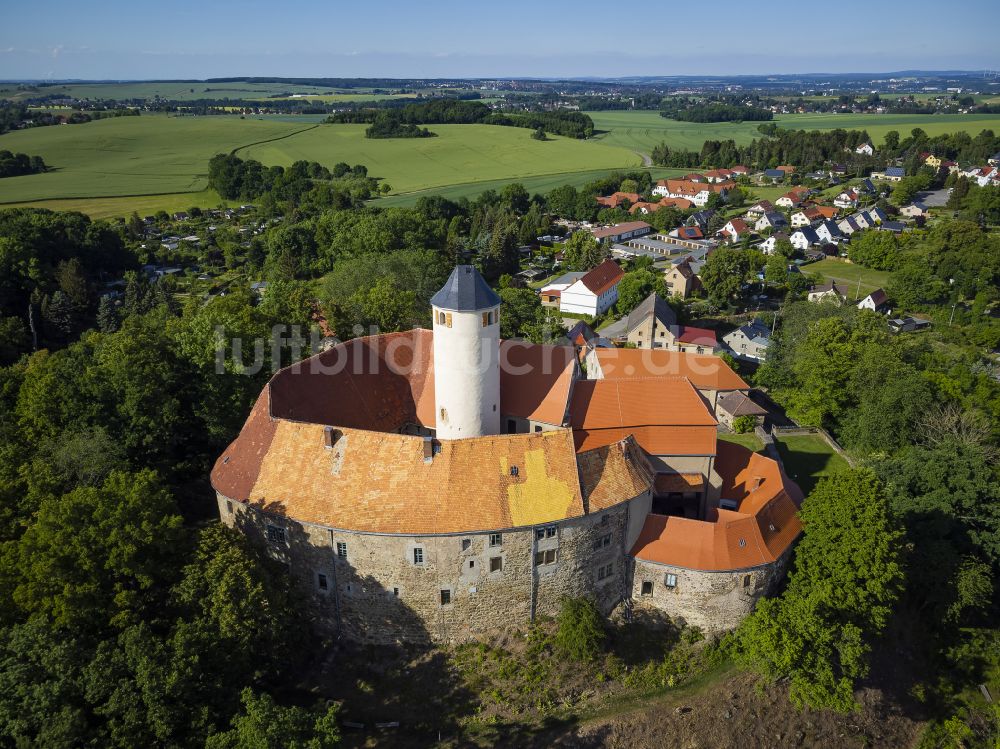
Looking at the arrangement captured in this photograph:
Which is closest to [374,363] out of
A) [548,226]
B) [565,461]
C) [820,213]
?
[565,461]

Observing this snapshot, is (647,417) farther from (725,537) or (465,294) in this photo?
(465,294)

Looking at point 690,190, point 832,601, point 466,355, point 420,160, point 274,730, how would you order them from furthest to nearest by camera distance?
1. point 420,160
2. point 690,190
3. point 466,355
4. point 832,601
5. point 274,730

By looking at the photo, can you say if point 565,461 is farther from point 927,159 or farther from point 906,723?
point 927,159

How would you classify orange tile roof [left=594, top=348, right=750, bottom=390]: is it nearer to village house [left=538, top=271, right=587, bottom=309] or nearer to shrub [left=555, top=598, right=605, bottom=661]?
shrub [left=555, top=598, right=605, bottom=661]

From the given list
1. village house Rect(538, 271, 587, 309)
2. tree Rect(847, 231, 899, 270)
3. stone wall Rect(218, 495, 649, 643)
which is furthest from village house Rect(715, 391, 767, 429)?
tree Rect(847, 231, 899, 270)

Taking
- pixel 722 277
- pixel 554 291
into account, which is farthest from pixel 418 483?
pixel 722 277

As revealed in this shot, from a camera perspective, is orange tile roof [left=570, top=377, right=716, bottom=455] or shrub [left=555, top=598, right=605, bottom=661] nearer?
shrub [left=555, top=598, right=605, bottom=661]
